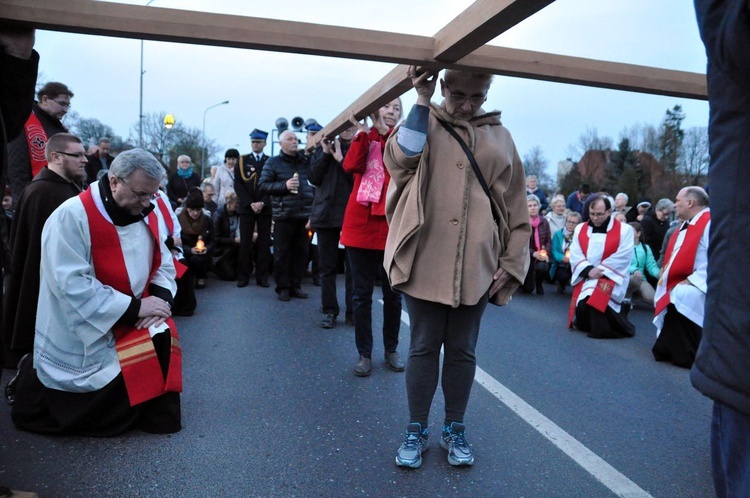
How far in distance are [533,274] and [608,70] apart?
734 centimetres

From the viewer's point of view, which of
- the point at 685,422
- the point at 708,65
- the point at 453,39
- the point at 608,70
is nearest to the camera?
the point at 708,65

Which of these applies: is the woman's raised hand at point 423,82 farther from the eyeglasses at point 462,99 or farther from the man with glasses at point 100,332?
the man with glasses at point 100,332

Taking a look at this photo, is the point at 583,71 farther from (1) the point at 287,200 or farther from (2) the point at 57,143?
(1) the point at 287,200

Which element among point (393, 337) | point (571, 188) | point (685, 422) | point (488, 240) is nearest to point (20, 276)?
point (393, 337)

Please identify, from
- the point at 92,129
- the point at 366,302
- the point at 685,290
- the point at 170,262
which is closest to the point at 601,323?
the point at 685,290

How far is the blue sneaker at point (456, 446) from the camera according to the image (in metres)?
3.05

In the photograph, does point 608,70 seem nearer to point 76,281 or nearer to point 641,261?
point 76,281

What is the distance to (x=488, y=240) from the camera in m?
2.96

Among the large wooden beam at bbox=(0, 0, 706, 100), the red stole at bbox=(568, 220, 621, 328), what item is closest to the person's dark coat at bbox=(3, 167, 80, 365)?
the large wooden beam at bbox=(0, 0, 706, 100)

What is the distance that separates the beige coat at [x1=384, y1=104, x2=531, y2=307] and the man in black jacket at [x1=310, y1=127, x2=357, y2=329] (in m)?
3.06

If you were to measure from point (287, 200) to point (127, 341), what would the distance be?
4.42 metres

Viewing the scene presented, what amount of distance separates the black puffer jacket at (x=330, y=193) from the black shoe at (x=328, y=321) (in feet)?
3.08

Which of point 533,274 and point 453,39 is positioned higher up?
point 453,39

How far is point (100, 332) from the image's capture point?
3270 millimetres
